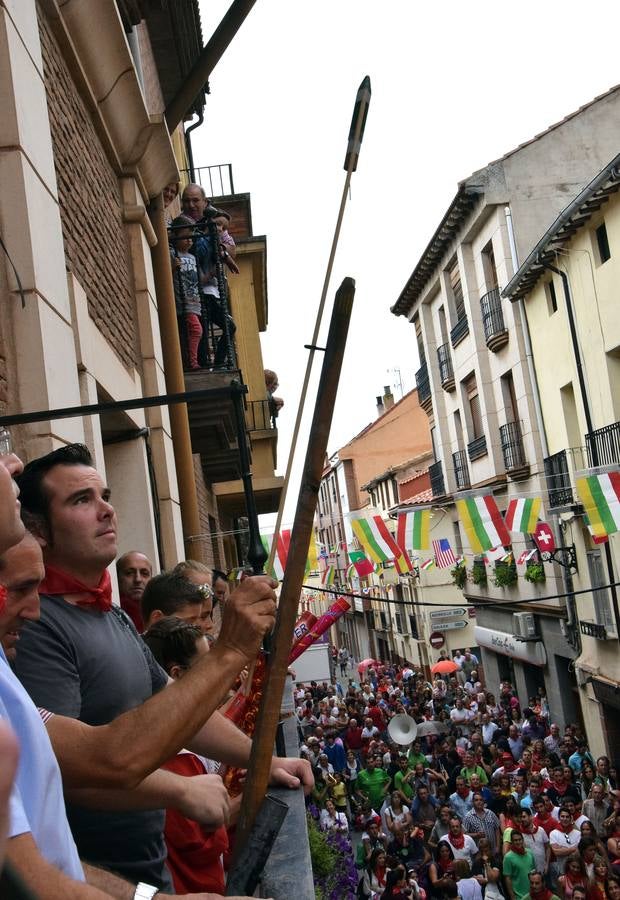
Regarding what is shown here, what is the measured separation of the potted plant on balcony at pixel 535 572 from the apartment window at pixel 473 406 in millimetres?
6018

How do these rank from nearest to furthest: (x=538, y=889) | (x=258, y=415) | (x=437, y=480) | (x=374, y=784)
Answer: (x=538, y=889)
(x=258, y=415)
(x=374, y=784)
(x=437, y=480)

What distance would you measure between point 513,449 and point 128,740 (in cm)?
2616

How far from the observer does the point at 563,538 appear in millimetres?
24031

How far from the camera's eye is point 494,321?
1128 inches

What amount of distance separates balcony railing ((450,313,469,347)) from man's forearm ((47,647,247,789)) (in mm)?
29322

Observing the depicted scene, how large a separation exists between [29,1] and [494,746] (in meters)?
16.3

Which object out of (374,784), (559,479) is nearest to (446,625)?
(559,479)

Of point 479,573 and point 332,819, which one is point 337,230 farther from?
point 479,573

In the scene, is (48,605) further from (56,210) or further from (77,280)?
(77,280)

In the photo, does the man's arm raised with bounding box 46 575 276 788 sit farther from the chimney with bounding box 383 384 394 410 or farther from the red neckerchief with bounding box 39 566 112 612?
the chimney with bounding box 383 384 394 410

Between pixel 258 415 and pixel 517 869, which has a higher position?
pixel 258 415

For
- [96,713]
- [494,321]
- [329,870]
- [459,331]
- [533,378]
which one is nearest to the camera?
[96,713]

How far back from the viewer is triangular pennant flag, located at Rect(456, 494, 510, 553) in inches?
696

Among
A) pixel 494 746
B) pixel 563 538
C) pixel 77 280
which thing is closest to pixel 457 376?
pixel 563 538
